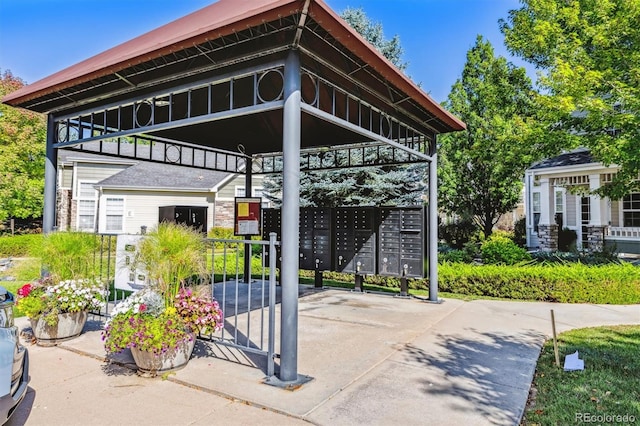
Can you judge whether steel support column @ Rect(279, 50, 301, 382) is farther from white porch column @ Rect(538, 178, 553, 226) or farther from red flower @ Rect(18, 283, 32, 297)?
white porch column @ Rect(538, 178, 553, 226)

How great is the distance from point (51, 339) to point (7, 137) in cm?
1477

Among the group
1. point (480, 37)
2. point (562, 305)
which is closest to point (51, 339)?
point (562, 305)

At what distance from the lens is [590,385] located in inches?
130

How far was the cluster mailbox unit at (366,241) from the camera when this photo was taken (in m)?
7.01

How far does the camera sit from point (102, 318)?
5.43 metres

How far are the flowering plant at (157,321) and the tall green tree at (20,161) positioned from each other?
15.0 metres

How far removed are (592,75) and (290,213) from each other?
7.21 m

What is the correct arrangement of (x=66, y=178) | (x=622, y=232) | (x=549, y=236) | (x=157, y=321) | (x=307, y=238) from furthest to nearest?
(x=66, y=178) < (x=549, y=236) < (x=622, y=232) < (x=307, y=238) < (x=157, y=321)

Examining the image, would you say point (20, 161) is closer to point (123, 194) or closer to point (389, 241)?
point (123, 194)

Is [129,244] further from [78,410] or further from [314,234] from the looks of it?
[314,234]

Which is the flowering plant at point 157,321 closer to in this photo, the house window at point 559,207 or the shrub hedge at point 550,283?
the shrub hedge at point 550,283

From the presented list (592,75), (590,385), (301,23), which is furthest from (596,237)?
(301,23)

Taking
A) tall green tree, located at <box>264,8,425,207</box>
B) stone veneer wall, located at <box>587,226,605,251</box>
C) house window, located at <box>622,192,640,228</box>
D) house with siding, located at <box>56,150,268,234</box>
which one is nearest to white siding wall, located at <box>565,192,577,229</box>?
house window, located at <box>622,192,640,228</box>

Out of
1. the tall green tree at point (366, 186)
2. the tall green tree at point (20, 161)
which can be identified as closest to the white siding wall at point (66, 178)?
the tall green tree at point (20, 161)
